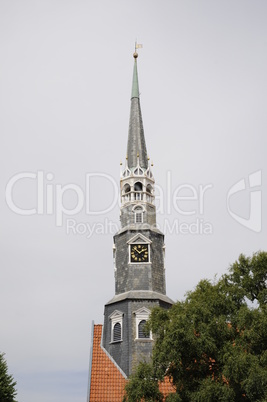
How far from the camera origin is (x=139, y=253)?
3781 cm

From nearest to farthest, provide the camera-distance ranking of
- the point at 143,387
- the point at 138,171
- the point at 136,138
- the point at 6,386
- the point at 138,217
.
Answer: the point at 143,387 → the point at 6,386 → the point at 138,217 → the point at 138,171 → the point at 136,138

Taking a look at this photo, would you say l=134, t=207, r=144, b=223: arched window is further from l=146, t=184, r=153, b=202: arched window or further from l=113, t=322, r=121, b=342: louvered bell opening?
l=113, t=322, r=121, b=342: louvered bell opening

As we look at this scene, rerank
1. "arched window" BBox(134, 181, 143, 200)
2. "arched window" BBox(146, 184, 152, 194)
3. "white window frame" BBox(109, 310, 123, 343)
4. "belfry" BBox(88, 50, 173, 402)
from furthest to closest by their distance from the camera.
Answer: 1. "arched window" BBox(146, 184, 152, 194)
2. "arched window" BBox(134, 181, 143, 200)
3. "white window frame" BBox(109, 310, 123, 343)
4. "belfry" BBox(88, 50, 173, 402)

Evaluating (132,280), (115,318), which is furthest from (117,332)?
(132,280)

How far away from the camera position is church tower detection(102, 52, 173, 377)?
3394 centimetres

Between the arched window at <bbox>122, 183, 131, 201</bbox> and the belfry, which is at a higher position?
the arched window at <bbox>122, 183, 131, 201</bbox>

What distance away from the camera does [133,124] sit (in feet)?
149

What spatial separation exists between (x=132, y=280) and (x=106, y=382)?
7900 mm

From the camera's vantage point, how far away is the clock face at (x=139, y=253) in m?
37.6

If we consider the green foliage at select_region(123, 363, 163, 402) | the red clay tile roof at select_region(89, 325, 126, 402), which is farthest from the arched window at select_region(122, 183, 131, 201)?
the green foliage at select_region(123, 363, 163, 402)

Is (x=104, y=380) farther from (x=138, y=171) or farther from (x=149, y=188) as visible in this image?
(x=138, y=171)

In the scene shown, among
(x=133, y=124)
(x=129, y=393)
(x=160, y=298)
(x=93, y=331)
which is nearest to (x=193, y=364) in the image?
(x=129, y=393)

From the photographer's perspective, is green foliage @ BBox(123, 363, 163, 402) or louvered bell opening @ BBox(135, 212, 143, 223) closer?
green foliage @ BBox(123, 363, 163, 402)

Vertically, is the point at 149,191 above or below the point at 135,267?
above
